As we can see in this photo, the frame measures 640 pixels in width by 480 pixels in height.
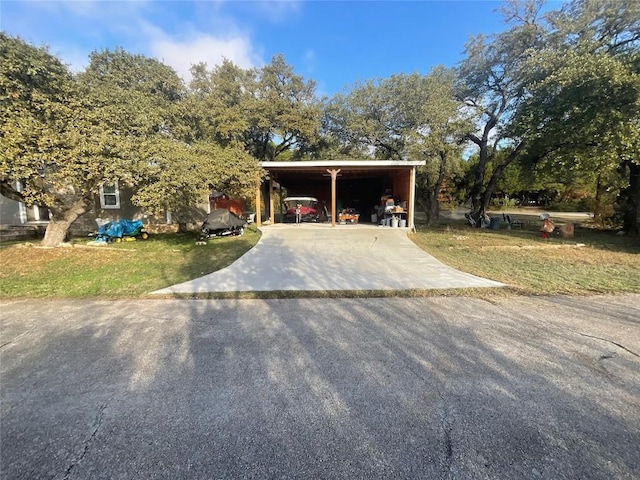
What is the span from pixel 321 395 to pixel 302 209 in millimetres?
14176

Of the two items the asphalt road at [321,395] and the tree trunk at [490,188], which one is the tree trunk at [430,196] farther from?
the asphalt road at [321,395]

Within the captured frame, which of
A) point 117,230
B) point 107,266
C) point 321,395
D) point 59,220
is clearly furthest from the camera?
point 117,230

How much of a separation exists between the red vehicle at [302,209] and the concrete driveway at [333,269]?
18.8ft

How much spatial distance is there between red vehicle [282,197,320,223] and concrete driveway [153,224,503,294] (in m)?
5.72

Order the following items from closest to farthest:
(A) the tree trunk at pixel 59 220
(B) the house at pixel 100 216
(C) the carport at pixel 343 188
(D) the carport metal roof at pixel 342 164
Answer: (A) the tree trunk at pixel 59 220 → (B) the house at pixel 100 216 → (D) the carport metal roof at pixel 342 164 → (C) the carport at pixel 343 188

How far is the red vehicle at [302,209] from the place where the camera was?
642 inches

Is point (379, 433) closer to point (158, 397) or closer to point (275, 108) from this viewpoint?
point (158, 397)

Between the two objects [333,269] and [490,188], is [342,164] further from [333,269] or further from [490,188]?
[490,188]

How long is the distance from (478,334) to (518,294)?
2066 millimetres

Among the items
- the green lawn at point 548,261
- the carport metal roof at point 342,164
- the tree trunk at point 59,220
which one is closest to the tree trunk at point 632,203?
the green lawn at point 548,261

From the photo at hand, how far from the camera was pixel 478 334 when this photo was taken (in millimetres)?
3363

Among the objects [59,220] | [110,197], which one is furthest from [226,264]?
[110,197]

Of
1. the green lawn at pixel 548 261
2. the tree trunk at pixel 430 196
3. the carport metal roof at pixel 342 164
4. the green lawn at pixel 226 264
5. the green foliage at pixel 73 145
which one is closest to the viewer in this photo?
the green lawn at pixel 226 264

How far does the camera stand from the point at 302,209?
16156 millimetres
